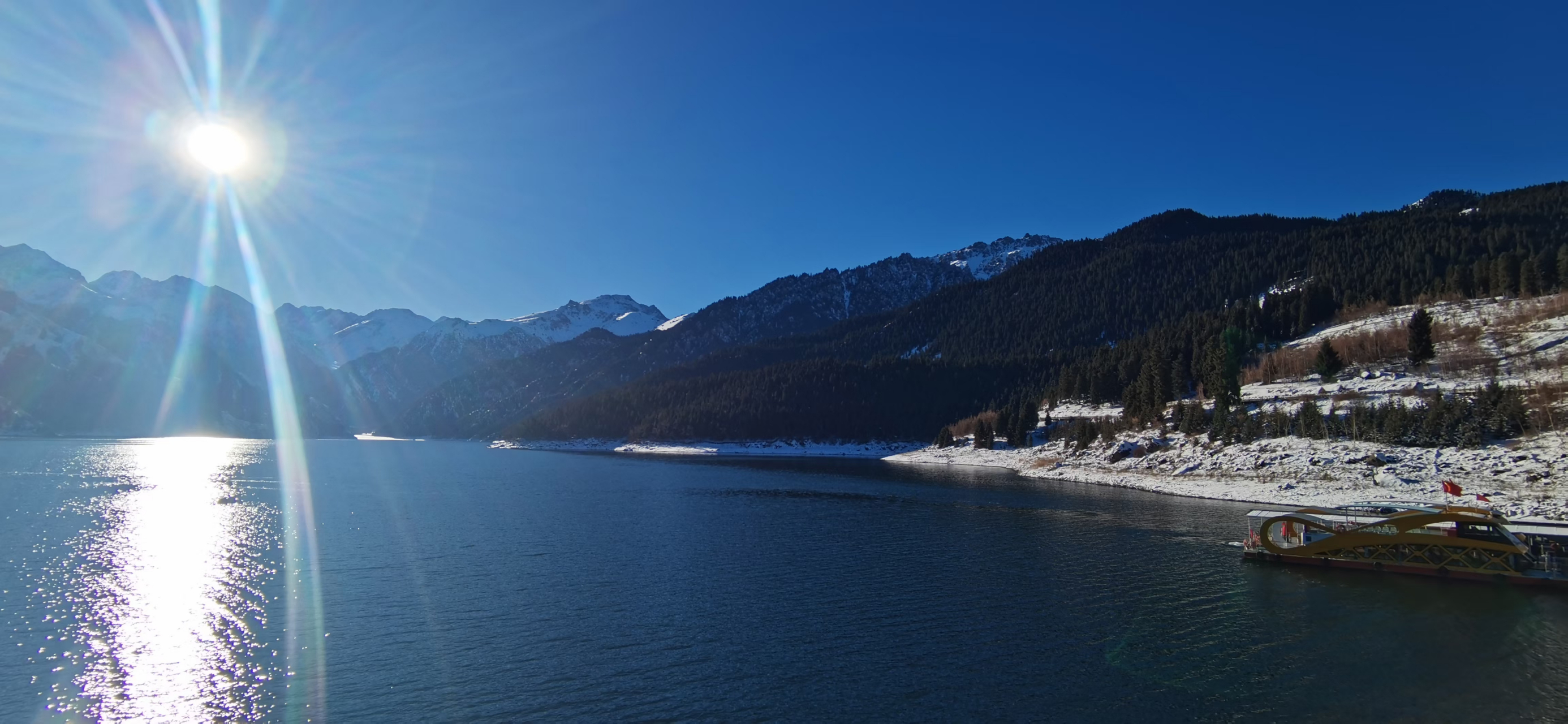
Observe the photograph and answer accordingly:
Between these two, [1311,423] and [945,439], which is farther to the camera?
[945,439]

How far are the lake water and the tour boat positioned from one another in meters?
1.33

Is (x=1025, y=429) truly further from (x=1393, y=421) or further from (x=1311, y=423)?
(x=1393, y=421)

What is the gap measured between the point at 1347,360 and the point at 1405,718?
9908 cm

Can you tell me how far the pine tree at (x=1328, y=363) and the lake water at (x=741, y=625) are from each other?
51900mm

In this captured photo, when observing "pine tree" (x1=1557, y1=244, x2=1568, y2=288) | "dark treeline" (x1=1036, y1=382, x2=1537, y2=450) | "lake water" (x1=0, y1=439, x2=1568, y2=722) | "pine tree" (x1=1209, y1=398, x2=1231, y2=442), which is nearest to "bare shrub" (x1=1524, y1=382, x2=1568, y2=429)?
"dark treeline" (x1=1036, y1=382, x2=1537, y2=450)

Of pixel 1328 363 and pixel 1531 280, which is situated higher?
pixel 1531 280

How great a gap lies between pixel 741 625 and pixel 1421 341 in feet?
317

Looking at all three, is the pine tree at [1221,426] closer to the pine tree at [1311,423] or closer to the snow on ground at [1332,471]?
the snow on ground at [1332,471]

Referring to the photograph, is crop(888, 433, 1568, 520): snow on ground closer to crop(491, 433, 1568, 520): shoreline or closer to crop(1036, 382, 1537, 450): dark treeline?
crop(491, 433, 1568, 520): shoreline

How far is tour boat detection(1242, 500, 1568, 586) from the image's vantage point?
37312mm

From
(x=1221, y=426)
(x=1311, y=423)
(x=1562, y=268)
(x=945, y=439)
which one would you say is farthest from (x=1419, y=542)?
(x=945, y=439)

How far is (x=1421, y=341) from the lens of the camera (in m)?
85.8

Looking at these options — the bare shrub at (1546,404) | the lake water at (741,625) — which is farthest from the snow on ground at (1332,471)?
the lake water at (741,625)

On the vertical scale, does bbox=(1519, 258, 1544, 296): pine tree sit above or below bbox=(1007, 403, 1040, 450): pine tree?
above
